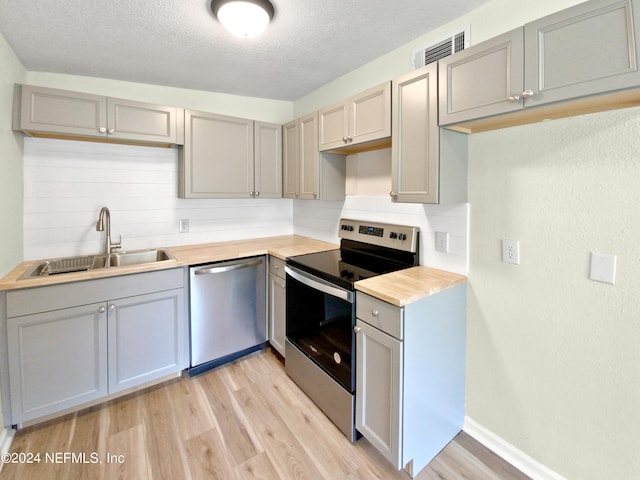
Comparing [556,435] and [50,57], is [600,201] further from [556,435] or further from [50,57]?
[50,57]

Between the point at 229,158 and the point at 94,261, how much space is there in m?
1.35

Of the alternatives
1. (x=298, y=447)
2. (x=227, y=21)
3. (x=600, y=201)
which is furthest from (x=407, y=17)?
(x=298, y=447)

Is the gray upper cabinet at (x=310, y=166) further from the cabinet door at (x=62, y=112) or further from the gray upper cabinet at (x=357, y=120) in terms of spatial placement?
the cabinet door at (x=62, y=112)

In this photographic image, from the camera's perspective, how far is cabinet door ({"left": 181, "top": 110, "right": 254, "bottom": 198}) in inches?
101

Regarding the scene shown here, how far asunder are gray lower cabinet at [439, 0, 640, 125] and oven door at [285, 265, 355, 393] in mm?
1144

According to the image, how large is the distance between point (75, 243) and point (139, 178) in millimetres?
697

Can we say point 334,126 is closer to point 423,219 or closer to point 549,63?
point 423,219

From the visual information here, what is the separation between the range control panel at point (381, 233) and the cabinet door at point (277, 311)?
0.66 m

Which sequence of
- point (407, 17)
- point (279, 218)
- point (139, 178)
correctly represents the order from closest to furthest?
point (407, 17), point (139, 178), point (279, 218)

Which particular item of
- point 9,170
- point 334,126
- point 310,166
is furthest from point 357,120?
point 9,170

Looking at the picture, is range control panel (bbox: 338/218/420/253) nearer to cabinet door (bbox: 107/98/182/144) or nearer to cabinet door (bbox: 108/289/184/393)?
cabinet door (bbox: 108/289/184/393)

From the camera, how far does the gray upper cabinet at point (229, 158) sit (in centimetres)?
257

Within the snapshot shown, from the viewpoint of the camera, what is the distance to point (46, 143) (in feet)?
7.44

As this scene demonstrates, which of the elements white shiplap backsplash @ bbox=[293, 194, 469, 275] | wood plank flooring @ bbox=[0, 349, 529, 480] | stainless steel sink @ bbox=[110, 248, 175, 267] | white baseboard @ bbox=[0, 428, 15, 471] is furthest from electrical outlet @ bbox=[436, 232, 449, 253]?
white baseboard @ bbox=[0, 428, 15, 471]
